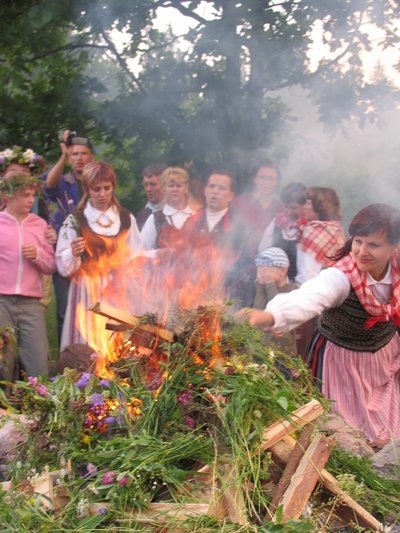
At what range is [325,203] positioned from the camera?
623 cm

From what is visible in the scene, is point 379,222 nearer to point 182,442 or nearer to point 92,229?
point 182,442

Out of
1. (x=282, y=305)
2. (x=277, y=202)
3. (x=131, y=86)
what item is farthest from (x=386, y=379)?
(x=131, y=86)

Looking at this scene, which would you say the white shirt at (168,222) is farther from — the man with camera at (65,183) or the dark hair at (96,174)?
the man with camera at (65,183)

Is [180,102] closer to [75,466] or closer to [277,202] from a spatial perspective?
[277,202]

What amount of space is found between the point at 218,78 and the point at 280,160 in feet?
2.61

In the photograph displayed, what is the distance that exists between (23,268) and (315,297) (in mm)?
2783

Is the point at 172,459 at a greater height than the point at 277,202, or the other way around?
the point at 277,202

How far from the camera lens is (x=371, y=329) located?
481 centimetres

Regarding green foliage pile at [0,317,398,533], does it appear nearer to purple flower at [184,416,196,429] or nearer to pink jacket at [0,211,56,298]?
purple flower at [184,416,196,429]

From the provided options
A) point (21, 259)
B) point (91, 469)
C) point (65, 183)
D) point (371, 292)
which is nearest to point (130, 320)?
point (91, 469)

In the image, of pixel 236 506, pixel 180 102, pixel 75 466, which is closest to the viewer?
Result: pixel 236 506

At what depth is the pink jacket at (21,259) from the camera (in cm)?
628

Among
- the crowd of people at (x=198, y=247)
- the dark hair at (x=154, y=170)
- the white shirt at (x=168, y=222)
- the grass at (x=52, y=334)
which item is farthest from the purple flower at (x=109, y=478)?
the dark hair at (x=154, y=170)

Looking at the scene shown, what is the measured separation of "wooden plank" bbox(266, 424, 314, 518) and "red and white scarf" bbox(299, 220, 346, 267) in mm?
2805
